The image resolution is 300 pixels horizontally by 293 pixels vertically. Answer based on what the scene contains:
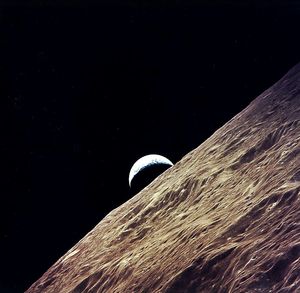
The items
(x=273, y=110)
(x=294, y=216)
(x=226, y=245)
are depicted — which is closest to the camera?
(x=294, y=216)

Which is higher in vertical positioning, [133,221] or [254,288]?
[133,221]

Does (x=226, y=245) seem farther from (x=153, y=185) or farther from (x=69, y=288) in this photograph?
(x=153, y=185)

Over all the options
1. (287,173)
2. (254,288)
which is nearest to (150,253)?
(287,173)

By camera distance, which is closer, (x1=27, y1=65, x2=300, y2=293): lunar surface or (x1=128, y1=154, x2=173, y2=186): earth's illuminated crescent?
(x1=27, y1=65, x2=300, y2=293): lunar surface

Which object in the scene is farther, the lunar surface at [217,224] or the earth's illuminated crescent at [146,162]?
the earth's illuminated crescent at [146,162]

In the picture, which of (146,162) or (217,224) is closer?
(217,224)
